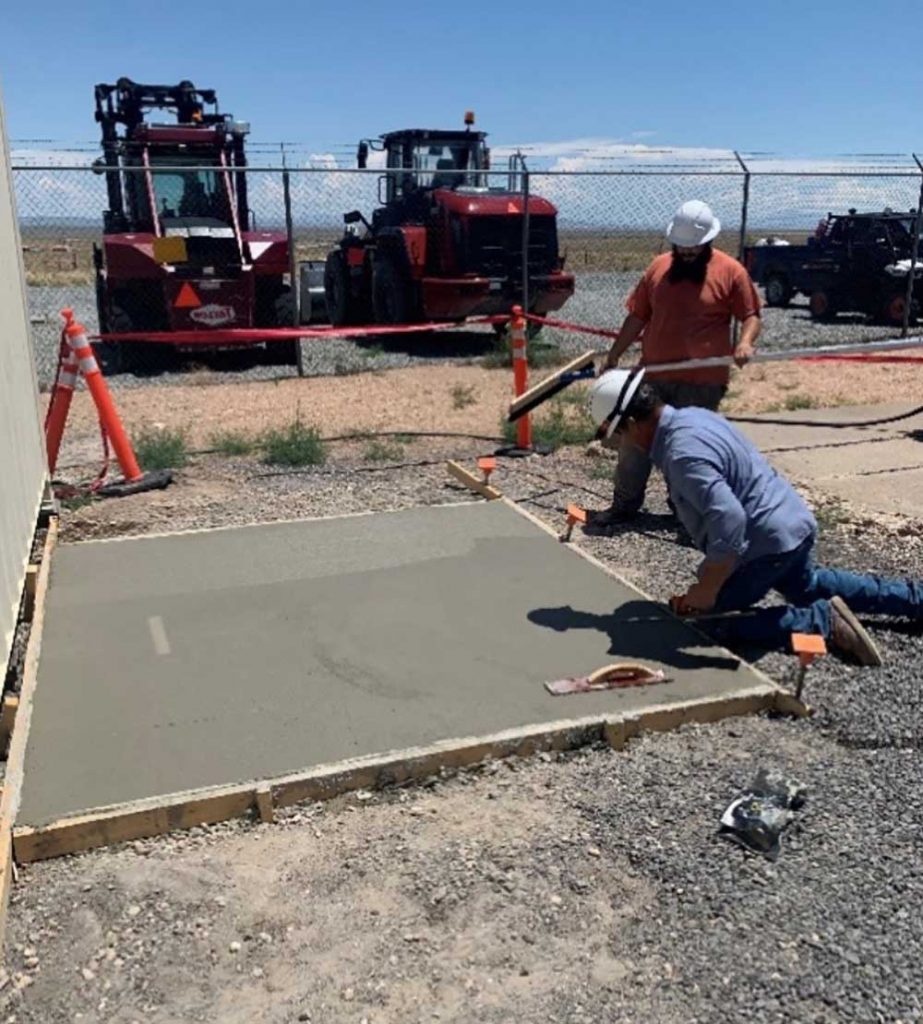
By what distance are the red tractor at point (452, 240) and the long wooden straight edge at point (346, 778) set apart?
33.1 feet

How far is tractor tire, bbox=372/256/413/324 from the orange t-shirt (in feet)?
27.9

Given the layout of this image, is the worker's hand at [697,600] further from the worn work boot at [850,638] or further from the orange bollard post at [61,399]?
the orange bollard post at [61,399]

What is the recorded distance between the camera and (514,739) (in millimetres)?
3826

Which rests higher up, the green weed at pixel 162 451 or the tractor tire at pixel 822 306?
the tractor tire at pixel 822 306

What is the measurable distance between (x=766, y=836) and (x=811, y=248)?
18071mm

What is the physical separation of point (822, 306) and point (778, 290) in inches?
82.4

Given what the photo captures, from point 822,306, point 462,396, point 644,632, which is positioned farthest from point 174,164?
point 822,306

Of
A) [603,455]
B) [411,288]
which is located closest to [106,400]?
[603,455]

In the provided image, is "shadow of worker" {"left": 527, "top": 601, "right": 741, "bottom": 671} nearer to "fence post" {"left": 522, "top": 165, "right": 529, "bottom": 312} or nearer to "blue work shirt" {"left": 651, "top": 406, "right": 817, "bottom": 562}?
"blue work shirt" {"left": 651, "top": 406, "right": 817, "bottom": 562}

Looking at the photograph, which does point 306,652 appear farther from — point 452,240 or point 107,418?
point 452,240

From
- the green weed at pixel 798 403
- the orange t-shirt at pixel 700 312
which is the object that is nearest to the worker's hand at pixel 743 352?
the orange t-shirt at pixel 700 312

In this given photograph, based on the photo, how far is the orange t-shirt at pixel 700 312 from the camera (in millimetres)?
6078

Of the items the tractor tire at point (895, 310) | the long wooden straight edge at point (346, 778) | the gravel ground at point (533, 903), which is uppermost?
the tractor tire at point (895, 310)

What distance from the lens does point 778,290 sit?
2067cm
